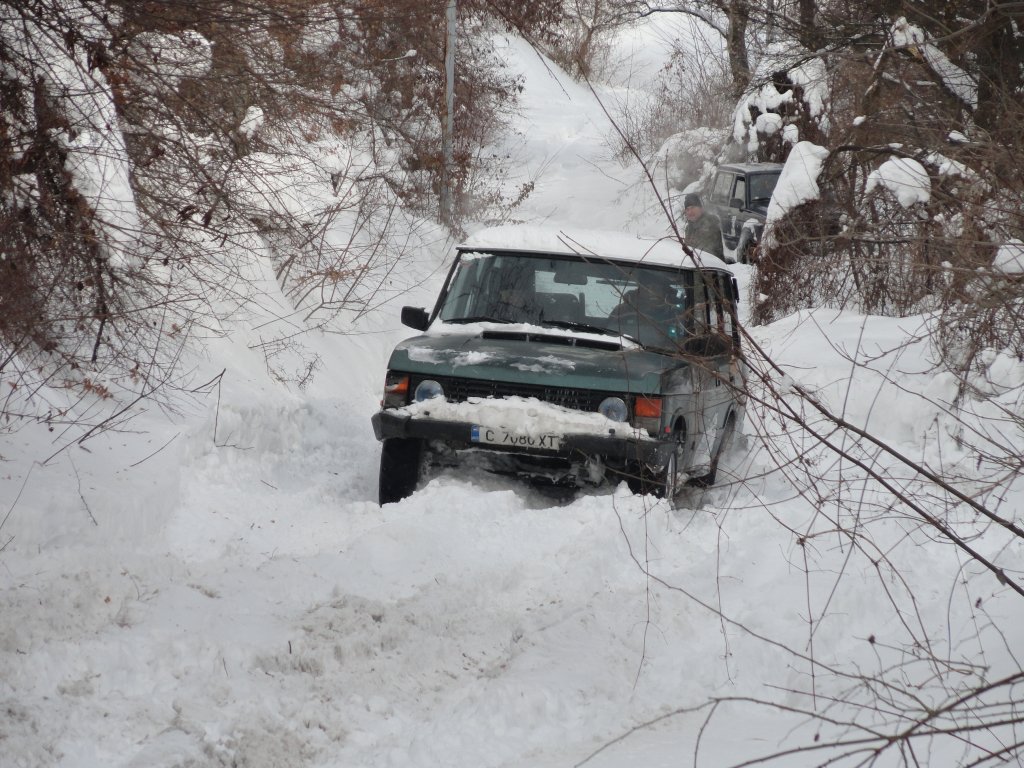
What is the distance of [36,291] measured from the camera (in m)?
6.26

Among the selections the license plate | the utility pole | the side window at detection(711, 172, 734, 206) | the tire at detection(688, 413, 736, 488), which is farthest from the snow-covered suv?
the utility pole

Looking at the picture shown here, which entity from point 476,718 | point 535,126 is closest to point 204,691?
point 476,718

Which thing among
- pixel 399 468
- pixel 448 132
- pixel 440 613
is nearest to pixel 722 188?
pixel 448 132

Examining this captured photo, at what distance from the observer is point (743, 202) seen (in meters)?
16.6

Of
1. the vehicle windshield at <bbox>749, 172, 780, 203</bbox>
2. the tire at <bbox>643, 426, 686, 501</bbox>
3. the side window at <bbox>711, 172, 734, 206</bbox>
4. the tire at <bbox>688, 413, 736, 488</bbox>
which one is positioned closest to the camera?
the tire at <bbox>643, 426, 686, 501</bbox>

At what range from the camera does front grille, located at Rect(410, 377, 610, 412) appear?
5910 mm

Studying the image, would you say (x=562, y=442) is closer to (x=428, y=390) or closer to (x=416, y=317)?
(x=428, y=390)

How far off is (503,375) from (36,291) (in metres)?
2.87

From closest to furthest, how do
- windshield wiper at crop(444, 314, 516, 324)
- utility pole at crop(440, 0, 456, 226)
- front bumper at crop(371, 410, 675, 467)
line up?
1. front bumper at crop(371, 410, 675, 467)
2. windshield wiper at crop(444, 314, 516, 324)
3. utility pole at crop(440, 0, 456, 226)

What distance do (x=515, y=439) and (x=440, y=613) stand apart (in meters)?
1.49

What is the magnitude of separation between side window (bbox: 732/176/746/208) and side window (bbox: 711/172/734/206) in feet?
0.69

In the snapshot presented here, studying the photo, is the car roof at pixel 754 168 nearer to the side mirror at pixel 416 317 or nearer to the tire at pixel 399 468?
the side mirror at pixel 416 317

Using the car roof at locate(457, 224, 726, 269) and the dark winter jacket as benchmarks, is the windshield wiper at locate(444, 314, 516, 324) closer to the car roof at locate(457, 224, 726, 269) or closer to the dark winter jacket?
the car roof at locate(457, 224, 726, 269)

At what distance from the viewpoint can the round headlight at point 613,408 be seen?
5879mm
